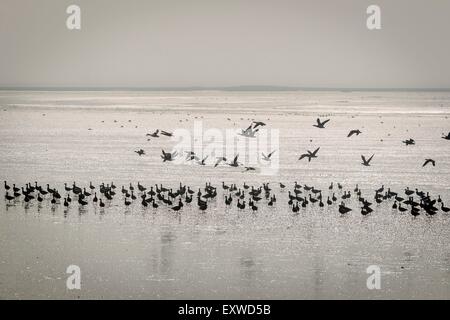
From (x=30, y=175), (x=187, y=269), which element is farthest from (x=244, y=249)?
(x=30, y=175)

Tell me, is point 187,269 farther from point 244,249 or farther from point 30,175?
point 30,175

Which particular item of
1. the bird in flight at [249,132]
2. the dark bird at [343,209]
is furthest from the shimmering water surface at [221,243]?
the bird in flight at [249,132]

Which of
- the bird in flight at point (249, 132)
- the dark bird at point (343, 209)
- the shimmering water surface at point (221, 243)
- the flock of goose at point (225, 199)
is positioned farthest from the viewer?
the bird in flight at point (249, 132)

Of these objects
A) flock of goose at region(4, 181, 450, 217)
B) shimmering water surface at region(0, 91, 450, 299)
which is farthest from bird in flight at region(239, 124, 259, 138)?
flock of goose at region(4, 181, 450, 217)

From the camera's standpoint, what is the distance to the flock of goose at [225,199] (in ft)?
104

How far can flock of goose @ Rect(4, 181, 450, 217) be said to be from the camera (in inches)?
1249

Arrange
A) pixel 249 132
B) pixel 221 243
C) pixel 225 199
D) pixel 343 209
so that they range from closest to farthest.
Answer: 1. pixel 221 243
2. pixel 343 209
3. pixel 225 199
4. pixel 249 132

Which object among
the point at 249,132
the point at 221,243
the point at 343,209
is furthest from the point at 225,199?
the point at 249,132

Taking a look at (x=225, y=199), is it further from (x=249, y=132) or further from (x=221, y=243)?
(x=249, y=132)

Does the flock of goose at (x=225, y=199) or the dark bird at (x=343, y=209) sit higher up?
the flock of goose at (x=225, y=199)

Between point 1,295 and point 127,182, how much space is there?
1774 cm

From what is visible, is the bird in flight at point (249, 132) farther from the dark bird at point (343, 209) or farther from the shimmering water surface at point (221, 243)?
the dark bird at point (343, 209)

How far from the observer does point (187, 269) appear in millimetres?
23641

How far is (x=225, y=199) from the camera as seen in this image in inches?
1321
